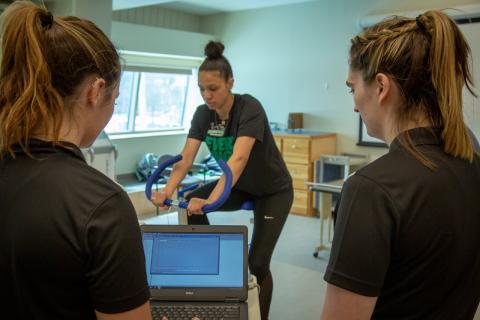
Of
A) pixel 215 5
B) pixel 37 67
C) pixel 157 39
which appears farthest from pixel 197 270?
pixel 215 5

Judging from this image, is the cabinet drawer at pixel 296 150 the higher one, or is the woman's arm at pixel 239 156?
the woman's arm at pixel 239 156

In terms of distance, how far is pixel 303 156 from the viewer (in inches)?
234

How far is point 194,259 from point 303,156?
4.60m

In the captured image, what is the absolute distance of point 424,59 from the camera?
999 mm

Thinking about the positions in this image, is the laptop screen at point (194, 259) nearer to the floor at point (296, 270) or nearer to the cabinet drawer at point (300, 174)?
the floor at point (296, 270)

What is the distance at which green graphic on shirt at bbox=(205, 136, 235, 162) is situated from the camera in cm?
243

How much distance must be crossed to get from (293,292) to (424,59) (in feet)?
9.49

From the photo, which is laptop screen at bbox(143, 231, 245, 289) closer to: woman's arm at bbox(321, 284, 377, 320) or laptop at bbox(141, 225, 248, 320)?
laptop at bbox(141, 225, 248, 320)

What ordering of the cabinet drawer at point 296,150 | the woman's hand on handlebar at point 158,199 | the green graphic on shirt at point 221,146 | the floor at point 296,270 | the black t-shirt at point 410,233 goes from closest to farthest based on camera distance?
1. the black t-shirt at point 410,233
2. the woman's hand on handlebar at point 158,199
3. the green graphic on shirt at point 221,146
4. the floor at point 296,270
5. the cabinet drawer at point 296,150

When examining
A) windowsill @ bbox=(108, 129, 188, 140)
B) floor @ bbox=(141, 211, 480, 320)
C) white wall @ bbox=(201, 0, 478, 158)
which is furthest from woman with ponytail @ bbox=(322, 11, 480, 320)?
windowsill @ bbox=(108, 129, 188, 140)

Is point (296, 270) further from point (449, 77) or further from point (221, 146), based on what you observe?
point (449, 77)

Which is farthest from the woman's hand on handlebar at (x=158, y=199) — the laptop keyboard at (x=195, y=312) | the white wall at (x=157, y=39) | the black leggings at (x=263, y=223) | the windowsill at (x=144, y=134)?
the windowsill at (x=144, y=134)

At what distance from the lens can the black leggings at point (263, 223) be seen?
234 centimetres

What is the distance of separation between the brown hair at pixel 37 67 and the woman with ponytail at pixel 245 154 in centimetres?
135
